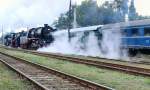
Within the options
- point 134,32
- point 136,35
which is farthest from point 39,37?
point 136,35

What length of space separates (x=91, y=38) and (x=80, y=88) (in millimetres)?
21825

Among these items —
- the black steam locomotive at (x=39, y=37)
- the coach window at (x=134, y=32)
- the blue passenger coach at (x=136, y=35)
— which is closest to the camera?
the blue passenger coach at (x=136, y=35)

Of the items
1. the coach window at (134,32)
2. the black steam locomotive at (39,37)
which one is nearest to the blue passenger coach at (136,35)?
the coach window at (134,32)

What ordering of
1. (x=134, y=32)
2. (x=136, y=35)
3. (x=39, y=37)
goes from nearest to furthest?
(x=136, y=35) → (x=134, y=32) → (x=39, y=37)

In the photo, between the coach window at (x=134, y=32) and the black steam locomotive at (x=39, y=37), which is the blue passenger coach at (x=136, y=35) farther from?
the black steam locomotive at (x=39, y=37)

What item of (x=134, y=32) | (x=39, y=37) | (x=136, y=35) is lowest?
(x=39, y=37)

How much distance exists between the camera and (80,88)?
38.3 ft

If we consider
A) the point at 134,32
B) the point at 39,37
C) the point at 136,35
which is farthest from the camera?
the point at 39,37

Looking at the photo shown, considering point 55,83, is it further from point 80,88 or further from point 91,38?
point 91,38

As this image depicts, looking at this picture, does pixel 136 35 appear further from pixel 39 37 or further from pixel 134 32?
pixel 39 37

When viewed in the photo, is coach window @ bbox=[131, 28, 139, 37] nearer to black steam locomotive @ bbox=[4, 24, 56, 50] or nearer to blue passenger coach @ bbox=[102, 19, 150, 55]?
blue passenger coach @ bbox=[102, 19, 150, 55]

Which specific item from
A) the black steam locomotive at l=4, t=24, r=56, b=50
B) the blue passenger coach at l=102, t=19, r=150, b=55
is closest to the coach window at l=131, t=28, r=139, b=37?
the blue passenger coach at l=102, t=19, r=150, b=55

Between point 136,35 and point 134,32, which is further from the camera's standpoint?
point 134,32

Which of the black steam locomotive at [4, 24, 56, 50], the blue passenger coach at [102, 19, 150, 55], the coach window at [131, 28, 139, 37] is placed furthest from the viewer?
the black steam locomotive at [4, 24, 56, 50]
